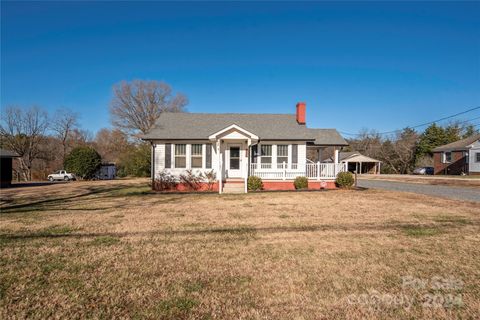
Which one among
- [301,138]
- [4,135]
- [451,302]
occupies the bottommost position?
[451,302]

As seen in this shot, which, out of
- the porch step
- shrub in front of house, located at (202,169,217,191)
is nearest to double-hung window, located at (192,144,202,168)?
shrub in front of house, located at (202,169,217,191)

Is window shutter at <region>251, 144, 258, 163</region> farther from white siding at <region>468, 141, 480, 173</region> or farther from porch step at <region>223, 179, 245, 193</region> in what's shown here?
white siding at <region>468, 141, 480, 173</region>

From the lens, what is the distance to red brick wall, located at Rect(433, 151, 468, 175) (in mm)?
33500

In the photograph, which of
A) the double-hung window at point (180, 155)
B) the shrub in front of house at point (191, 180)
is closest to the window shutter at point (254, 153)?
the shrub in front of house at point (191, 180)

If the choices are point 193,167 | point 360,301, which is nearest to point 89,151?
point 193,167

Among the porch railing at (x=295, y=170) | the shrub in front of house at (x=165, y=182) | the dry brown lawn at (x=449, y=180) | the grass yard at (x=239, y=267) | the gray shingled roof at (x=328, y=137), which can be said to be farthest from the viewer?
the dry brown lawn at (x=449, y=180)

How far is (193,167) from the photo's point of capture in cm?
1582

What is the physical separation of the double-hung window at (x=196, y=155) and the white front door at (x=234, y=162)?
187 cm

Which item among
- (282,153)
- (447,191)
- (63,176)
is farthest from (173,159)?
(63,176)

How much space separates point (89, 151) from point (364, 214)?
29603mm

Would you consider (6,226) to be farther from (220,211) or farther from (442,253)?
(442,253)

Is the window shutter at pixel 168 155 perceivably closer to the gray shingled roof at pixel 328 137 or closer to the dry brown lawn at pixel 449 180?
the gray shingled roof at pixel 328 137

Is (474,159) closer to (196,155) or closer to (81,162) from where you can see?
(196,155)

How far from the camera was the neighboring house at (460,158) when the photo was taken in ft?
103
